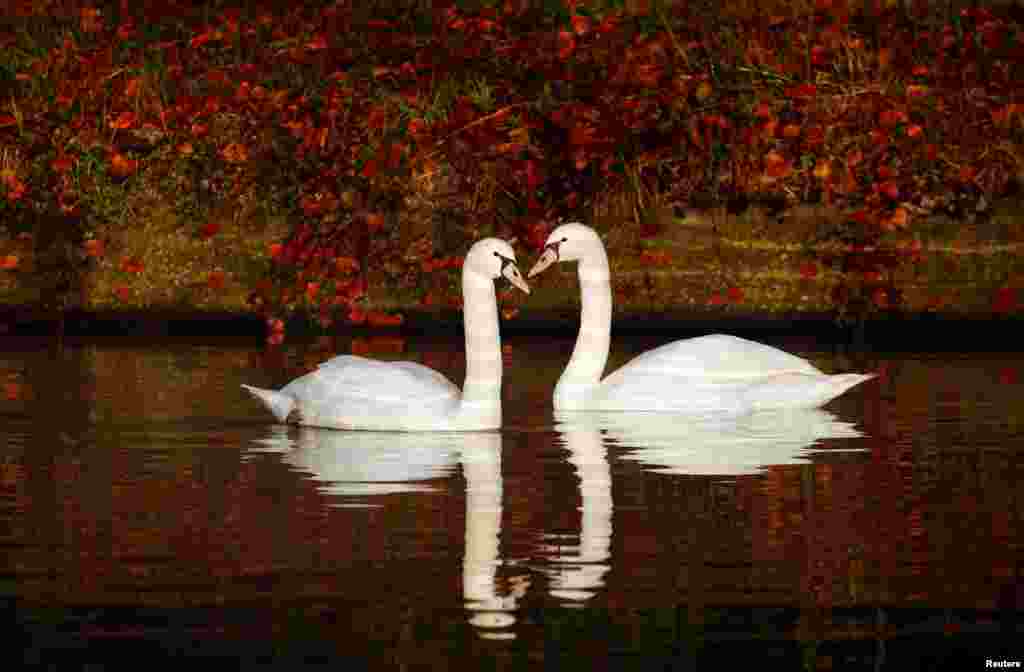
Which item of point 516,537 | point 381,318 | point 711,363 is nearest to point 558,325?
point 381,318

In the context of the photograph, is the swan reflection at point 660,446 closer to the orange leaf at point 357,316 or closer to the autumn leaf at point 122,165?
the orange leaf at point 357,316

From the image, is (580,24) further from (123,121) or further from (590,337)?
(590,337)

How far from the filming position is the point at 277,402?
16812mm

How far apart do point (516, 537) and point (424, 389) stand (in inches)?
192

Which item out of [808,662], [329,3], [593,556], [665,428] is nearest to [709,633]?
[808,662]

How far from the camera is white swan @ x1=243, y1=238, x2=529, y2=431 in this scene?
632 inches

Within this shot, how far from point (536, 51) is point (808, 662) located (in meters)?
17.3

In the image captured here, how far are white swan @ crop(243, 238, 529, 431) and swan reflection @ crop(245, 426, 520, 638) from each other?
85 mm

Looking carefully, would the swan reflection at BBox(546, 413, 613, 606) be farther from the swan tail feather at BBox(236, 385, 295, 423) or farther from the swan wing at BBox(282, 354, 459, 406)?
the swan tail feather at BBox(236, 385, 295, 423)

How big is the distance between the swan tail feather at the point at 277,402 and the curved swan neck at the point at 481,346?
1114 millimetres


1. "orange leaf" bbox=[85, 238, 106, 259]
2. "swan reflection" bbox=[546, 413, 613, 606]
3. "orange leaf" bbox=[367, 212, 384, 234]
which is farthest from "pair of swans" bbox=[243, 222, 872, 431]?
"orange leaf" bbox=[85, 238, 106, 259]

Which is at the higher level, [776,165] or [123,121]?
[123,121]

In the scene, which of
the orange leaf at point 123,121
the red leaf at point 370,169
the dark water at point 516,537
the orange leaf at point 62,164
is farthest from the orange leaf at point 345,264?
the dark water at point 516,537

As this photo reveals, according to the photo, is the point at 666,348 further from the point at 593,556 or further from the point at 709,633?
the point at 709,633
